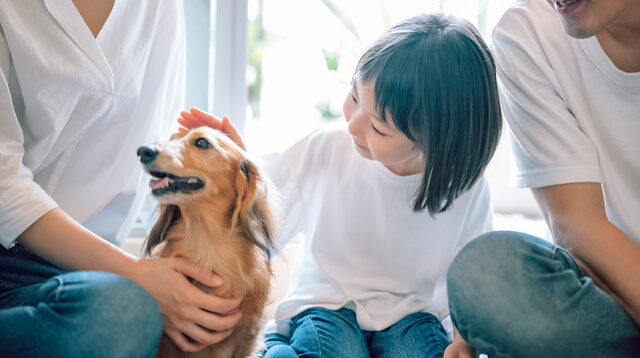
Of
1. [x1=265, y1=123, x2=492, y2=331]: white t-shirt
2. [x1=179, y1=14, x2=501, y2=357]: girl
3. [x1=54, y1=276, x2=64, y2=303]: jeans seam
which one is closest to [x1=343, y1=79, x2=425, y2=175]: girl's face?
[x1=179, y1=14, x2=501, y2=357]: girl

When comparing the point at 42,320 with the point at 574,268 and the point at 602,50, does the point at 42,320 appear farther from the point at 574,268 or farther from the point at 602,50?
the point at 602,50

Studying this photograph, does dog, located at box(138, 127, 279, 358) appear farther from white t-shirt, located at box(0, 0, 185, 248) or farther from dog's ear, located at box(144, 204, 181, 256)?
white t-shirt, located at box(0, 0, 185, 248)

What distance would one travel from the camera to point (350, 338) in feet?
4.22

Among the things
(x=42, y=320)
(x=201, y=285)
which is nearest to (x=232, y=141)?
(x=201, y=285)

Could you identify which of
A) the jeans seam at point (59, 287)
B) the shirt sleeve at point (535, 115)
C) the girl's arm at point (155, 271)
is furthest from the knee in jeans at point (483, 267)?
the jeans seam at point (59, 287)

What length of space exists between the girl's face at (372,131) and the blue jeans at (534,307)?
0.35 meters

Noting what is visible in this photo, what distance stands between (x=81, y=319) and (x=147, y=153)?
1.14 feet

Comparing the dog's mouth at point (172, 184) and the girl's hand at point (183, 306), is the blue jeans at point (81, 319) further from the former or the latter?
the dog's mouth at point (172, 184)

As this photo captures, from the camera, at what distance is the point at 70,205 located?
1.22 m

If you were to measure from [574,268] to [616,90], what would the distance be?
0.50m

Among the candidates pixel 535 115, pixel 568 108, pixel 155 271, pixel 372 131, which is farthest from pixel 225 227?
pixel 568 108

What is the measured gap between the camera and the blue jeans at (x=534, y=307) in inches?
35.4

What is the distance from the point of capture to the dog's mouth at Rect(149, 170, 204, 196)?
1.07m

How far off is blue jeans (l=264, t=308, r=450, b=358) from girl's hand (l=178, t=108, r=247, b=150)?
1.71 ft
